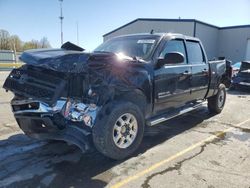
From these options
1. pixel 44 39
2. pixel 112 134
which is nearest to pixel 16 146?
pixel 112 134

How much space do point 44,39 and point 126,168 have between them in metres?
60.8

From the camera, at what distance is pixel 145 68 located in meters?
4.50

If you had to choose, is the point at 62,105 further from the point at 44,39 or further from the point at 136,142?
the point at 44,39

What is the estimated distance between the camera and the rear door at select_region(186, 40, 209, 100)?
600 centimetres

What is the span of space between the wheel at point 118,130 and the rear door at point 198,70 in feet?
6.93

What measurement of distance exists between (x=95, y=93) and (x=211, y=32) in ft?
98.7

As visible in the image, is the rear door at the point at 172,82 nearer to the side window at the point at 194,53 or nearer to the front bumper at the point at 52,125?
the side window at the point at 194,53

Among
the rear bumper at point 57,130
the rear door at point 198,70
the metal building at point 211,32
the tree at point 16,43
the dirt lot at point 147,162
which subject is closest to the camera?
the dirt lot at point 147,162

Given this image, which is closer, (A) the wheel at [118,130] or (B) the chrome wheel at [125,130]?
(A) the wheel at [118,130]

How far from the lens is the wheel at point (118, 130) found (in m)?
3.80

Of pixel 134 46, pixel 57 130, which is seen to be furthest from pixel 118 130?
pixel 134 46

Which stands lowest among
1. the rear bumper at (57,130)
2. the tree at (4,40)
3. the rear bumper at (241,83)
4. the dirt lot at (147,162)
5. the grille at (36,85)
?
the dirt lot at (147,162)

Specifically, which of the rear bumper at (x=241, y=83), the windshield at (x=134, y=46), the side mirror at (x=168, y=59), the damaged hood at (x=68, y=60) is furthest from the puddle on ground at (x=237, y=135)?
the rear bumper at (x=241, y=83)

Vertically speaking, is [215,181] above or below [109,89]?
below
